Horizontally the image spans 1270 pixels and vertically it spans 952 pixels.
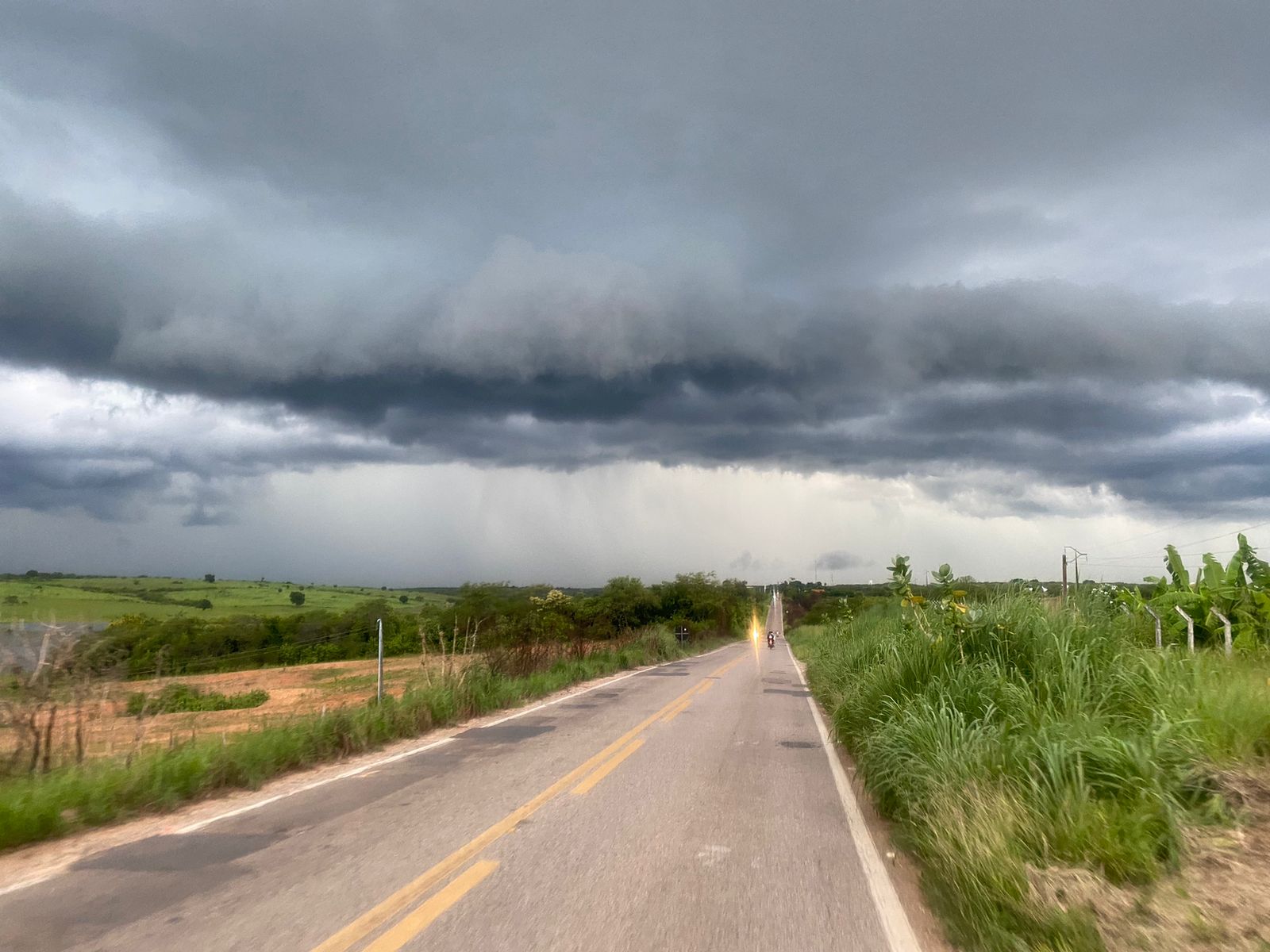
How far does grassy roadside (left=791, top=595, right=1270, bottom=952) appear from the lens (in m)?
4.88

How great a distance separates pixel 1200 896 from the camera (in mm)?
4391

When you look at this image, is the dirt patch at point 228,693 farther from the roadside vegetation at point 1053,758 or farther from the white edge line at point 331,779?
the roadside vegetation at point 1053,758

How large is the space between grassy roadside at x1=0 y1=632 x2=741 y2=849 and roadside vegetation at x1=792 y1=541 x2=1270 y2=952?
665 cm

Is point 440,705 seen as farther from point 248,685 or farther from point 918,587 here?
point 248,685

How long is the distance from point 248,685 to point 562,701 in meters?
30.4

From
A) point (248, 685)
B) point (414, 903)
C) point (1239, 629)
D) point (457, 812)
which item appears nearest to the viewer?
point (414, 903)

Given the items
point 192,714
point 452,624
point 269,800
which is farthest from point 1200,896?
point 452,624

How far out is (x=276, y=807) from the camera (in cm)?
786

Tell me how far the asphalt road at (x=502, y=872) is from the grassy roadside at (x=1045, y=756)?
623mm

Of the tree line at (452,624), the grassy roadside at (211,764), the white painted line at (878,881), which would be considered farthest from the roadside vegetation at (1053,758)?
the tree line at (452,624)

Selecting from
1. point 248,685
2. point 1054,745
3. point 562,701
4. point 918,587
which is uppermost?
point 918,587

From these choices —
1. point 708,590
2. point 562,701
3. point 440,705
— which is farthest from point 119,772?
point 708,590

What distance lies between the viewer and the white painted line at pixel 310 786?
23.8 ft

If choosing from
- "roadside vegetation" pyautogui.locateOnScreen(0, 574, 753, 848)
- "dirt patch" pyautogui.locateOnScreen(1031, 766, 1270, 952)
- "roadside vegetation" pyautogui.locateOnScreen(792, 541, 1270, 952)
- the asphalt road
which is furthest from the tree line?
"dirt patch" pyautogui.locateOnScreen(1031, 766, 1270, 952)
